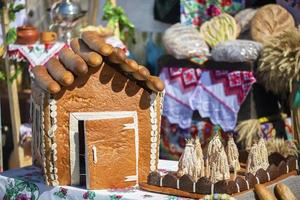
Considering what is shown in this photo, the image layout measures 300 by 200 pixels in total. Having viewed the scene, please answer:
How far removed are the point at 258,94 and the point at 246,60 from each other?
0.28 metres

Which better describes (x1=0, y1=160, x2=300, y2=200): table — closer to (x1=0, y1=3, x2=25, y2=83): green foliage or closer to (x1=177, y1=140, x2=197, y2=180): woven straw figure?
(x1=177, y1=140, x2=197, y2=180): woven straw figure

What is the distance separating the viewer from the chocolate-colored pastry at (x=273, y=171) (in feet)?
9.22

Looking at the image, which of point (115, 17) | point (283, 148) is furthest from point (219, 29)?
point (283, 148)

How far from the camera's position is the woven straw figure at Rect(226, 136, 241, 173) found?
285cm

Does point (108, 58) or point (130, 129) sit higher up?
point (108, 58)

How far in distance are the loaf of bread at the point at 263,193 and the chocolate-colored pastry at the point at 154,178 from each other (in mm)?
402

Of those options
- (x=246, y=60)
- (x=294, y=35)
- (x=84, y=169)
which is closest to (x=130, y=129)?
(x=84, y=169)

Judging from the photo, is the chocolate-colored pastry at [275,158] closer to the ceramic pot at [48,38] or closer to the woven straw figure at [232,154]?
the woven straw figure at [232,154]

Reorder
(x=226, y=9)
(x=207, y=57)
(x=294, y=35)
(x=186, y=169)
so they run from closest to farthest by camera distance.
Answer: (x=186, y=169)
(x=294, y=35)
(x=207, y=57)
(x=226, y=9)

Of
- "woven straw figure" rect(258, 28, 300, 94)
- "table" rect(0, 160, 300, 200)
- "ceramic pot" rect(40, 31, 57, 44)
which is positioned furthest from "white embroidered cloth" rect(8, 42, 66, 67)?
"table" rect(0, 160, 300, 200)

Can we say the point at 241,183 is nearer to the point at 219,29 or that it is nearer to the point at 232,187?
the point at 232,187

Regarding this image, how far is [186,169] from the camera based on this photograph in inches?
109

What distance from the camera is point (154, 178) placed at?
9.15 ft

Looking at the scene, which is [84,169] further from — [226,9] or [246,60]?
[226,9]
